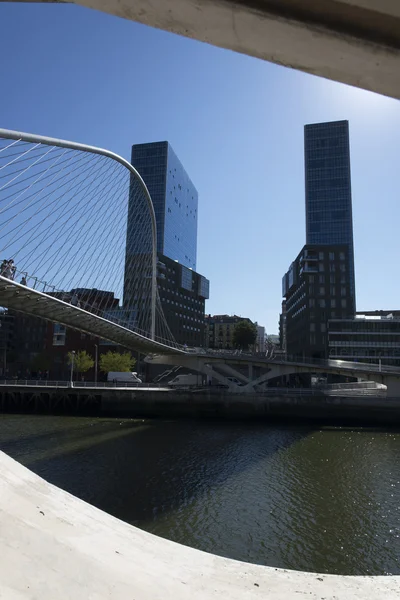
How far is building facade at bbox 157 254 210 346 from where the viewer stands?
241 feet

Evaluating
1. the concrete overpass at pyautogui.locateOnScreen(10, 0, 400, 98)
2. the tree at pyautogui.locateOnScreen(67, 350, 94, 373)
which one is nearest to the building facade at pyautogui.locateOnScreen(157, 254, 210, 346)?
the tree at pyautogui.locateOnScreen(67, 350, 94, 373)

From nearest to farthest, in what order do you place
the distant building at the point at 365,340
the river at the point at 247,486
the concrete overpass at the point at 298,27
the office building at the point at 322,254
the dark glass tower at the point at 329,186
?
the concrete overpass at the point at 298,27 < the river at the point at 247,486 < the distant building at the point at 365,340 < the office building at the point at 322,254 < the dark glass tower at the point at 329,186

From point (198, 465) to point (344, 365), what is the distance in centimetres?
2397

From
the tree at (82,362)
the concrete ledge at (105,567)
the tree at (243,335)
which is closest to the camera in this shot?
the concrete ledge at (105,567)

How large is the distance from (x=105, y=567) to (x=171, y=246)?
105014 mm

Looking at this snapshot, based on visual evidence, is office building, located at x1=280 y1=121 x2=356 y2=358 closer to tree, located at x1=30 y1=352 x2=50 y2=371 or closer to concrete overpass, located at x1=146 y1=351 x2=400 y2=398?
concrete overpass, located at x1=146 y1=351 x2=400 y2=398

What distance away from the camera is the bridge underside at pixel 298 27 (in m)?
2.12

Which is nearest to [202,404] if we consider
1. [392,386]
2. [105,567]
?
[392,386]

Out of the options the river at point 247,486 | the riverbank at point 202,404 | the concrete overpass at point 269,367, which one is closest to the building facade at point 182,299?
the concrete overpass at point 269,367

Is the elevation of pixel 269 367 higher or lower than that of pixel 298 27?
lower

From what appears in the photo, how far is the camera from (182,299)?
80.1m

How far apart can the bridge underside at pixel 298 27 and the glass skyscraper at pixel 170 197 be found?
332 ft

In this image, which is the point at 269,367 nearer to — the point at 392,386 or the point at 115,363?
the point at 392,386

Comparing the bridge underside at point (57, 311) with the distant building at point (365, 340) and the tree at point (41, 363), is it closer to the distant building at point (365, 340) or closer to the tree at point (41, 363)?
the tree at point (41, 363)
